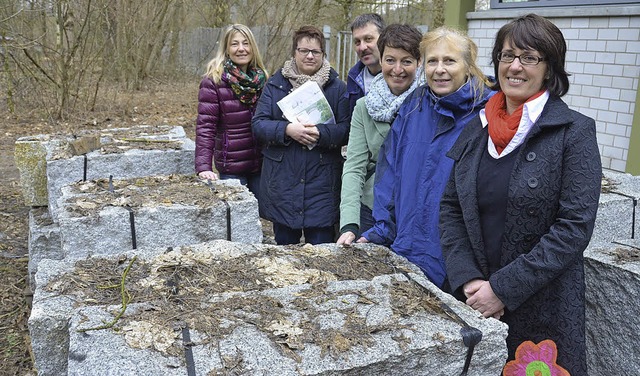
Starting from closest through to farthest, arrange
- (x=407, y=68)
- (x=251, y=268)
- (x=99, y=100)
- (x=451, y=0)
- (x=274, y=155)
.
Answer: (x=251, y=268), (x=407, y=68), (x=274, y=155), (x=451, y=0), (x=99, y=100)

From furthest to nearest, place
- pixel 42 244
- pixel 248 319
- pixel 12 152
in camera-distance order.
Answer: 1. pixel 12 152
2. pixel 42 244
3. pixel 248 319

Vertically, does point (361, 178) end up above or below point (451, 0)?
below

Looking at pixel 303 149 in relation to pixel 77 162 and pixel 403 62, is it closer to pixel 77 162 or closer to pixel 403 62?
pixel 403 62

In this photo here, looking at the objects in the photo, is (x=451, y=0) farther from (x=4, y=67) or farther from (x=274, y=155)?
(x=4, y=67)

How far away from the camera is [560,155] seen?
1.89 m

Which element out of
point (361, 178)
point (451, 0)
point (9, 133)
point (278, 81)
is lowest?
point (9, 133)

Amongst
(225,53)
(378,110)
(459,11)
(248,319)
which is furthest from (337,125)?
(459,11)

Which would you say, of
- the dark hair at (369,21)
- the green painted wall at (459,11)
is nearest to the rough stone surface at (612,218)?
the dark hair at (369,21)

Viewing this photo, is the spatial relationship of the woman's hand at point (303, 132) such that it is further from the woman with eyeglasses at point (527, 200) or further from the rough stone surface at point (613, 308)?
the rough stone surface at point (613, 308)

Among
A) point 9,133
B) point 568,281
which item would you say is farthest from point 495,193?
point 9,133

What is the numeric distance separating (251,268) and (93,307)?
0.66 m

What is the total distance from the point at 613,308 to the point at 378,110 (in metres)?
1.46

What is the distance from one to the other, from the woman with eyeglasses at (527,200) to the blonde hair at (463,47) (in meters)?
0.26

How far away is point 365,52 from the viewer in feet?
11.5
